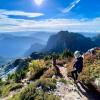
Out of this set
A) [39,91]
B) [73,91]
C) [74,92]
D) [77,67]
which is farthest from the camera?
[77,67]

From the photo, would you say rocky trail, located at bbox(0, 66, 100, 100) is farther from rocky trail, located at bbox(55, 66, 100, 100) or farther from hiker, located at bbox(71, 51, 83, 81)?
hiker, located at bbox(71, 51, 83, 81)

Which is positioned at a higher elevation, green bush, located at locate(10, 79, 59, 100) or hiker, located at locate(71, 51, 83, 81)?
hiker, located at locate(71, 51, 83, 81)

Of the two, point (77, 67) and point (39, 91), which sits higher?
point (77, 67)

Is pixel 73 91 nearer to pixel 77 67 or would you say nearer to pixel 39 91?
pixel 39 91

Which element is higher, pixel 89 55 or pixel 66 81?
pixel 89 55

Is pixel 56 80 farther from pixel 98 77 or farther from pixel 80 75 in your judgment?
pixel 98 77

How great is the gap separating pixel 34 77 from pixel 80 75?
11.8m

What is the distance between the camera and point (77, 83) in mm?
38750

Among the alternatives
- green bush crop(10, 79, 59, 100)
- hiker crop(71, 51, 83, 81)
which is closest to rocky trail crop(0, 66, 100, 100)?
hiker crop(71, 51, 83, 81)

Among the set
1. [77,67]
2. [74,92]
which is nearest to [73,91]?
[74,92]

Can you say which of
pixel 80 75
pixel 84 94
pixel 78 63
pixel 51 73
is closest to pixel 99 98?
pixel 84 94

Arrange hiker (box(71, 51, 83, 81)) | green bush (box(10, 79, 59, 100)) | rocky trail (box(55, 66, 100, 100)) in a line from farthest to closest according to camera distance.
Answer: hiker (box(71, 51, 83, 81)) < rocky trail (box(55, 66, 100, 100)) < green bush (box(10, 79, 59, 100))

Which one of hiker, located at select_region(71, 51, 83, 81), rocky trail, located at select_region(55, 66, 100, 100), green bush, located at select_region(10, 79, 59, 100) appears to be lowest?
rocky trail, located at select_region(55, 66, 100, 100)

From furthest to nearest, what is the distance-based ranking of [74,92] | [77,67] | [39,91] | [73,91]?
[77,67] → [73,91] → [74,92] → [39,91]
